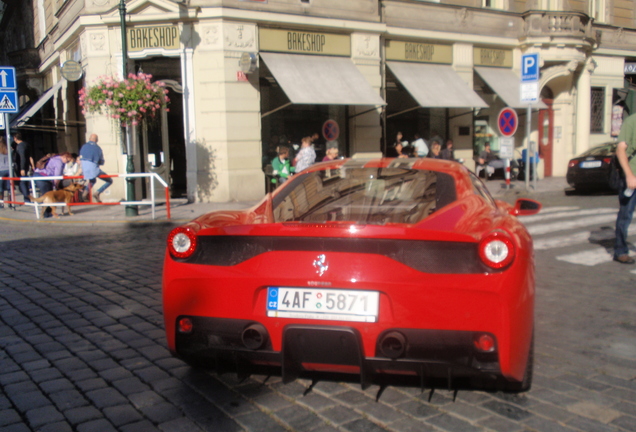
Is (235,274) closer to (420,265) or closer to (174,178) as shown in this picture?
(420,265)

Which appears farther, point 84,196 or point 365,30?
point 365,30

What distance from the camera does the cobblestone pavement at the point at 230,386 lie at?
9.92 feet

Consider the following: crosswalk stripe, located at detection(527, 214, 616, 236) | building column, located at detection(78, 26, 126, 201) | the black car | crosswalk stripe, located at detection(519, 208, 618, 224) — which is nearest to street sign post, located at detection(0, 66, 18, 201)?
building column, located at detection(78, 26, 126, 201)

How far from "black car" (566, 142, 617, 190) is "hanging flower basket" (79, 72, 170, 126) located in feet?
36.2

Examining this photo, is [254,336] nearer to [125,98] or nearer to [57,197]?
[125,98]

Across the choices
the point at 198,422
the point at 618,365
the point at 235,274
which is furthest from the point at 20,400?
the point at 618,365

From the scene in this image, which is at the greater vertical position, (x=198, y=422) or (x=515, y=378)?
(x=515, y=378)

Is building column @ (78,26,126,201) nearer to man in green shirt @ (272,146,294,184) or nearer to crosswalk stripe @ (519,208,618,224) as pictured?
man in green shirt @ (272,146,294,184)

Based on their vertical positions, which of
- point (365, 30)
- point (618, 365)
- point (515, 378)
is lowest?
point (618, 365)

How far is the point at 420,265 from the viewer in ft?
9.59

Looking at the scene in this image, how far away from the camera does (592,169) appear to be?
53.6 feet

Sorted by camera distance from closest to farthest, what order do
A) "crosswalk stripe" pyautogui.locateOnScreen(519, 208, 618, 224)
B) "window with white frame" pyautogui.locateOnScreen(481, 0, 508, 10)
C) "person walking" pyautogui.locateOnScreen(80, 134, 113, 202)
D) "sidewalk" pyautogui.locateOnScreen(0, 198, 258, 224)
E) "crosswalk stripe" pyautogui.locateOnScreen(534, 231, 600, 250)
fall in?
"crosswalk stripe" pyautogui.locateOnScreen(534, 231, 600, 250) → "crosswalk stripe" pyautogui.locateOnScreen(519, 208, 618, 224) → "sidewalk" pyautogui.locateOnScreen(0, 198, 258, 224) → "person walking" pyautogui.locateOnScreen(80, 134, 113, 202) → "window with white frame" pyautogui.locateOnScreen(481, 0, 508, 10)

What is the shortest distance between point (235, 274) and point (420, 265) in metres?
0.92

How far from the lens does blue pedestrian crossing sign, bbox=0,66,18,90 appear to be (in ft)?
49.5
